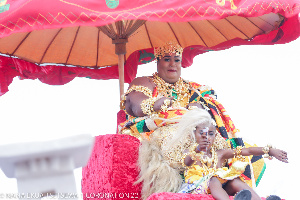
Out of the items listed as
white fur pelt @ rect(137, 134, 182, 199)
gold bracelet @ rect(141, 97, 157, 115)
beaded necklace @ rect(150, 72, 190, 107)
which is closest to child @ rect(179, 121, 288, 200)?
white fur pelt @ rect(137, 134, 182, 199)

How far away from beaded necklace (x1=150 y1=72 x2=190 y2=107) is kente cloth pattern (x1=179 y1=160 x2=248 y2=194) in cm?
80

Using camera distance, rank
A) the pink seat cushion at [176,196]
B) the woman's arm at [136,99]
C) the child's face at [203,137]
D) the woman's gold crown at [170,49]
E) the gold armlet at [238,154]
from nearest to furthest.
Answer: the pink seat cushion at [176,196], the child's face at [203,137], the gold armlet at [238,154], the woman's arm at [136,99], the woman's gold crown at [170,49]

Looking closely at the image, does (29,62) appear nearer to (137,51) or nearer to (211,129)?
(137,51)

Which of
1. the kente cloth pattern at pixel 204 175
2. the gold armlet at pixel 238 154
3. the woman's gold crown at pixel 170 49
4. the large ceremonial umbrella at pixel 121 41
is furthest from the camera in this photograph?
the large ceremonial umbrella at pixel 121 41

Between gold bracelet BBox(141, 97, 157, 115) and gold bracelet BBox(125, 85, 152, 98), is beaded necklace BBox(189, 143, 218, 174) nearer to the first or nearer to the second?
gold bracelet BBox(141, 97, 157, 115)

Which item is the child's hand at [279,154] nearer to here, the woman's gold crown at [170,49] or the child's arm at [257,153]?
the child's arm at [257,153]

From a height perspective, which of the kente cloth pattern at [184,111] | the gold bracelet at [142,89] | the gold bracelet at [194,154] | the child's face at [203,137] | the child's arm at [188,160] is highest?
the gold bracelet at [142,89]

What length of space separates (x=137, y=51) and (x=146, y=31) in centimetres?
23

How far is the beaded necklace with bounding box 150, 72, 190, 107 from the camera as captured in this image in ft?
11.3

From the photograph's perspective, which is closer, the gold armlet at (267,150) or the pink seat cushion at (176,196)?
the pink seat cushion at (176,196)

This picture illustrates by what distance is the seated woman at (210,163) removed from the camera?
2.66 m

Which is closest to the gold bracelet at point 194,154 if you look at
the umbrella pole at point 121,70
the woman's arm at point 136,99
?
the woman's arm at point 136,99

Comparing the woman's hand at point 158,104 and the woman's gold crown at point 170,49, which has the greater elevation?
the woman's gold crown at point 170,49

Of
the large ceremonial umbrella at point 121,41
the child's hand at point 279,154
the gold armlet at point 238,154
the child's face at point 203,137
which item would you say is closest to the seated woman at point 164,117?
the child's face at point 203,137
